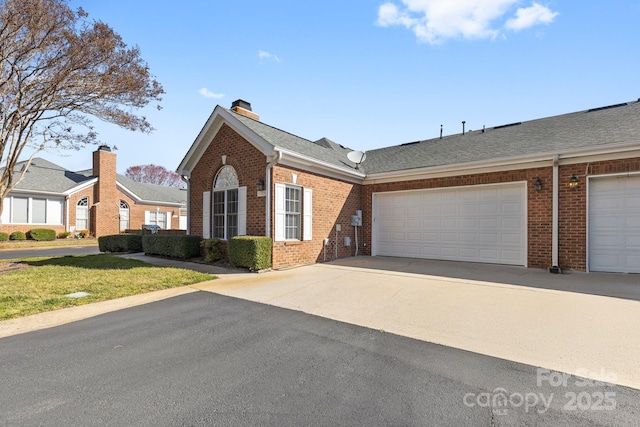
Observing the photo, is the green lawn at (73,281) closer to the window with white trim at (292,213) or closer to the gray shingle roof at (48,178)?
the window with white trim at (292,213)

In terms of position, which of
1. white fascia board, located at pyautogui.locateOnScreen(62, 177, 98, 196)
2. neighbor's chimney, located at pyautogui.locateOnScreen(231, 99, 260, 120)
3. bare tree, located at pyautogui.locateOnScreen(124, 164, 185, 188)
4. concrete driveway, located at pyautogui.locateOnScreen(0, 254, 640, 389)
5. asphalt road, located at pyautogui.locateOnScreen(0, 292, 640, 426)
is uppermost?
bare tree, located at pyautogui.locateOnScreen(124, 164, 185, 188)

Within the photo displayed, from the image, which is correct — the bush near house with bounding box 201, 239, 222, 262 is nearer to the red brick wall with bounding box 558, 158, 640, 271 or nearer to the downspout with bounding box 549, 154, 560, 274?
the downspout with bounding box 549, 154, 560, 274

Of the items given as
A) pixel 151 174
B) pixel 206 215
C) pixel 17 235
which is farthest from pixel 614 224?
pixel 151 174

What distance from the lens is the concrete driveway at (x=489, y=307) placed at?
345 cm

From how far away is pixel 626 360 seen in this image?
3.23 meters

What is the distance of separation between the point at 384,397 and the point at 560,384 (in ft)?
5.48

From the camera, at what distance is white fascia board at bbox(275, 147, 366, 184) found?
30.6ft

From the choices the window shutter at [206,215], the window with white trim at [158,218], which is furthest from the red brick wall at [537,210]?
the window with white trim at [158,218]

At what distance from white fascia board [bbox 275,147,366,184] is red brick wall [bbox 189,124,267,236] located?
704 millimetres

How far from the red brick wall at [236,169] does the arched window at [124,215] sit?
17.6m

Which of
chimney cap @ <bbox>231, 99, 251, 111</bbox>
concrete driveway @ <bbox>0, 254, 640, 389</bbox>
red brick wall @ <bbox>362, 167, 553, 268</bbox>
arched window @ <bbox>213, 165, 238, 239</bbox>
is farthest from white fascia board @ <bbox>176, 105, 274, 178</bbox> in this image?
red brick wall @ <bbox>362, 167, 553, 268</bbox>

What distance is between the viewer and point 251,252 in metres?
8.48

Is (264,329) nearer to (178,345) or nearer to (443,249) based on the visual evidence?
(178,345)

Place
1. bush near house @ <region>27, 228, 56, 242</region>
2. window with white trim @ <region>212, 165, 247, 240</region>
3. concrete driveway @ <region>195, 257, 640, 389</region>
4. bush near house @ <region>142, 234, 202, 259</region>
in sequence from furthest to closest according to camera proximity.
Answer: bush near house @ <region>27, 228, 56, 242</region> < bush near house @ <region>142, 234, 202, 259</region> < window with white trim @ <region>212, 165, 247, 240</region> < concrete driveway @ <region>195, 257, 640, 389</region>
